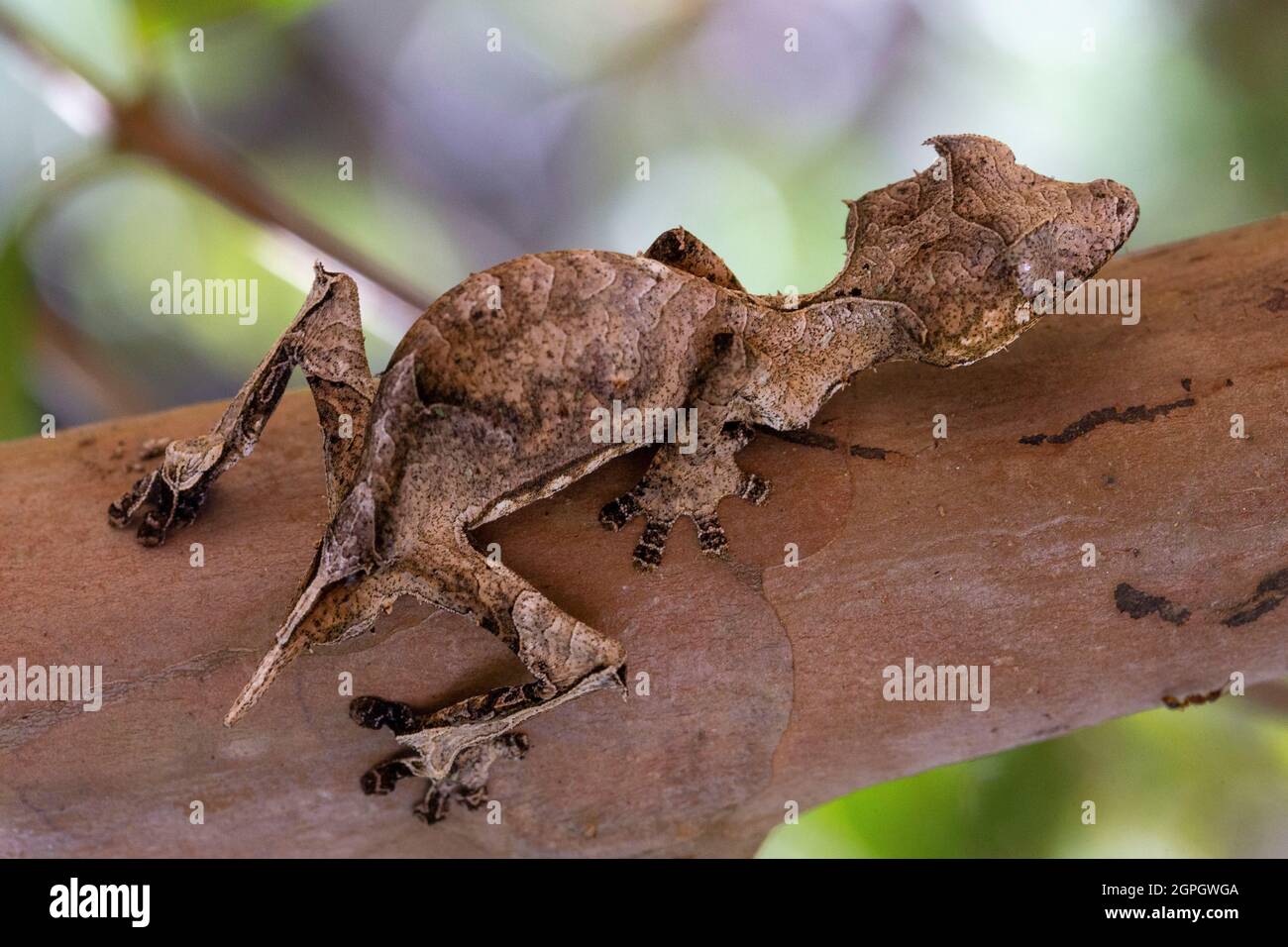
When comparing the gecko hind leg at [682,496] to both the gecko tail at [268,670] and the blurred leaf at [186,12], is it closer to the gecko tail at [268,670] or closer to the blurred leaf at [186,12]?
the gecko tail at [268,670]

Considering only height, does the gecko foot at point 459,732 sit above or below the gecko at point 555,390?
below

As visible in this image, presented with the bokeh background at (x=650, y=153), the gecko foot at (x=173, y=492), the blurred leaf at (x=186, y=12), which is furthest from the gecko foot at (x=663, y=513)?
the blurred leaf at (x=186, y=12)

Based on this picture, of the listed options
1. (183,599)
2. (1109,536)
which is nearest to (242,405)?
(183,599)

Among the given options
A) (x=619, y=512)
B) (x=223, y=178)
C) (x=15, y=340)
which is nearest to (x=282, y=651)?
(x=619, y=512)

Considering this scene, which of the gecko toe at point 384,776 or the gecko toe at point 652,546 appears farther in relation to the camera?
the gecko toe at point 384,776

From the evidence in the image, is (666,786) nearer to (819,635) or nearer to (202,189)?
(819,635)

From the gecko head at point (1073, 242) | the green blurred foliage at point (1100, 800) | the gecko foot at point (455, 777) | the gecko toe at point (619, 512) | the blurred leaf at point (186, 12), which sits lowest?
the green blurred foliage at point (1100, 800)

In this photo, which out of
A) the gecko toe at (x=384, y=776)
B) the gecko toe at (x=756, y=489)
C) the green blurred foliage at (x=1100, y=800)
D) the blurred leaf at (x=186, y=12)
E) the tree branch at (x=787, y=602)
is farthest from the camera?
the green blurred foliage at (x=1100, y=800)
